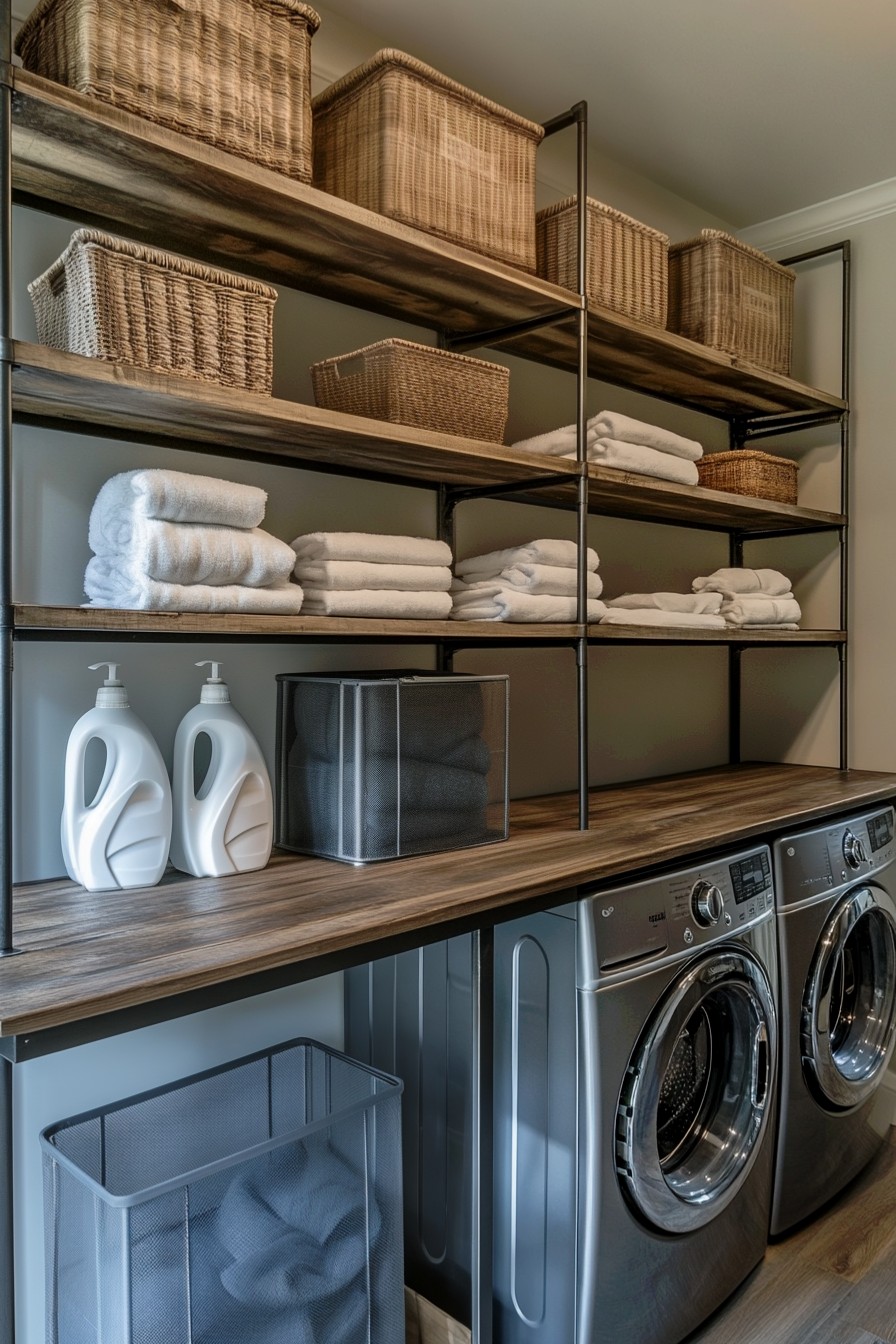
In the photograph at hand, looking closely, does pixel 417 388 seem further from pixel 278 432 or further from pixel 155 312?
pixel 155 312

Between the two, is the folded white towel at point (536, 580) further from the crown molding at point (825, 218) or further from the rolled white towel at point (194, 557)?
the crown molding at point (825, 218)

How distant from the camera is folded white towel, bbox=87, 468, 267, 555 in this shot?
1470 mm

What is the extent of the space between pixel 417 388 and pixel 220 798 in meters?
0.83

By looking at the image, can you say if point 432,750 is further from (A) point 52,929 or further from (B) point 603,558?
(B) point 603,558

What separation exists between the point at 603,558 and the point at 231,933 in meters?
1.75

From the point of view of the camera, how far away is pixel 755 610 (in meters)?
2.72

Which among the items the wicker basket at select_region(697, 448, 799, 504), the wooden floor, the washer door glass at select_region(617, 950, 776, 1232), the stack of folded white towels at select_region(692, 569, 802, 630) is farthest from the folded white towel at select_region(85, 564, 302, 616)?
the wooden floor

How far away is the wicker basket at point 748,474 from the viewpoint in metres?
2.73

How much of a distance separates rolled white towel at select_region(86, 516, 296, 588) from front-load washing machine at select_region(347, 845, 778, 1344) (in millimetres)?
780

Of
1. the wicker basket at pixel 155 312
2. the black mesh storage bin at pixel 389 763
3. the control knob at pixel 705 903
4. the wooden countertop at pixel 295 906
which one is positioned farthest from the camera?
the control knob at pixel 705 903

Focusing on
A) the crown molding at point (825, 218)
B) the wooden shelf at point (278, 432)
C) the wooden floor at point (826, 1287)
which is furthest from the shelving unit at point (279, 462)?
the crown molding at point (825, 218)

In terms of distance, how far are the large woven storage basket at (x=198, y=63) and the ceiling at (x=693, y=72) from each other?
629 mm

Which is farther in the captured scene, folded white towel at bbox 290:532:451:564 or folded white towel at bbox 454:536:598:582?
folded white towel at bbox 454:536:598:582

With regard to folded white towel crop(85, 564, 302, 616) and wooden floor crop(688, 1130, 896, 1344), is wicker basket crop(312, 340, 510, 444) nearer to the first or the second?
folded white towel crop(85, 564, 302, 616)
